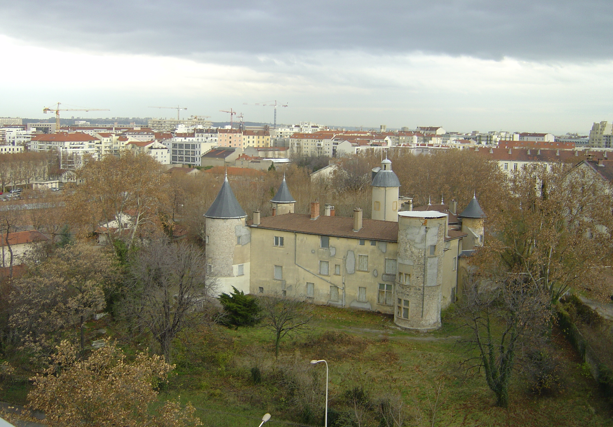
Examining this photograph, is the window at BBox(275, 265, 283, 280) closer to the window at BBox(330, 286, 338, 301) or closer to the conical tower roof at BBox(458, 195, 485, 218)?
the window at BBox(330, 286, 338, 301)

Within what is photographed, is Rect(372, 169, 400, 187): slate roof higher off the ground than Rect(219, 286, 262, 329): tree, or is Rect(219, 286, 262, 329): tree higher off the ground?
Rect(372, 169, 400, 187): slate roof

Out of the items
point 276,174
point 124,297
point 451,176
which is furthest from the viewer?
point 276,174

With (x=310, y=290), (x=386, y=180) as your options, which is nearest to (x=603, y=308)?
(x=386, y=180)

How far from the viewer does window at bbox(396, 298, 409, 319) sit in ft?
109

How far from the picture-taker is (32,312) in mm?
26531

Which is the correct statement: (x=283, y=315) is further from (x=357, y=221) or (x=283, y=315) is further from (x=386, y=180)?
(x=386, y=180)

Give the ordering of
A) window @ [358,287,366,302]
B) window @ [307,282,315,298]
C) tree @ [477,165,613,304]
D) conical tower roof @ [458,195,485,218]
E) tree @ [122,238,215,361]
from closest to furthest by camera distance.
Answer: tree @ [122,238,215,361]
tree @ [477,165,613,304]
window @ [358,287,366,302]
window @ [307,282,315,298]
conical tower roof @ [458,195,485,218]

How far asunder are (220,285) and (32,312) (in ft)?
44.4

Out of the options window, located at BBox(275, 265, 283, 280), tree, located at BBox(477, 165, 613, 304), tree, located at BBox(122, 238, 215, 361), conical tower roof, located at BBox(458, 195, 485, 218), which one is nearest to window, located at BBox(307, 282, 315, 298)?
window, located at BBox(275, 265, 283, 280)

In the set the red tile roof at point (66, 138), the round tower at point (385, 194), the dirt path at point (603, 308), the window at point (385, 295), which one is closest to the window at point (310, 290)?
the window at point (385, 295)

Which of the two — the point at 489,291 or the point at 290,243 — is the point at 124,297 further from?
the point at 489,291

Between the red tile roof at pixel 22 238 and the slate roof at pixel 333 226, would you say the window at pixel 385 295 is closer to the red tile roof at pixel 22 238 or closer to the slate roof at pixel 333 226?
the slate roof at pixel 333 226

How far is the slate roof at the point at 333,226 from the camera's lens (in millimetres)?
35594

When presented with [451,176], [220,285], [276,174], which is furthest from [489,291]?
[276,174]
